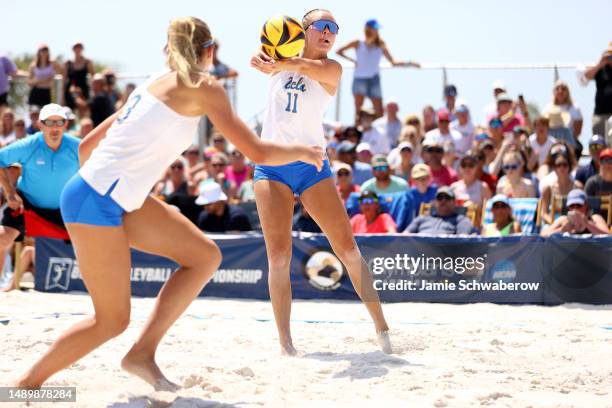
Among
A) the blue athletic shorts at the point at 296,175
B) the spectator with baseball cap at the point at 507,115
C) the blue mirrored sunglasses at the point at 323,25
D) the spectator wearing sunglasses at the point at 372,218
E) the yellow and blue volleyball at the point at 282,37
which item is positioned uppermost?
the blue mirrored sunglasses at the point at 323,25

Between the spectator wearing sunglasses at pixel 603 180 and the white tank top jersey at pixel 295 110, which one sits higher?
the white tank top jersey at pixel 295 110

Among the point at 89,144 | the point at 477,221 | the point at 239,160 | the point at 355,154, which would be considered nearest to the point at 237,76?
the point at 239,160

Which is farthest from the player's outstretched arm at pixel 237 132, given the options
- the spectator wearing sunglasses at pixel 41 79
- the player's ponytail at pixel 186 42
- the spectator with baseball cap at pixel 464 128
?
the spectator wearing sunglasses at pixel 41 79

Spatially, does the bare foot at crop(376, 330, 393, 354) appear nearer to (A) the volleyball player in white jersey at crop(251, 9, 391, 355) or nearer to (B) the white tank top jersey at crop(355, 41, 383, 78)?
(A) the volleyball player in white jersey at crop(251, 9, 391, 355)

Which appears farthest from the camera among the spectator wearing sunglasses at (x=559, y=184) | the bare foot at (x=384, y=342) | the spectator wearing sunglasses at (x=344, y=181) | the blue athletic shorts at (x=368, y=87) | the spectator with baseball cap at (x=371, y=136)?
the blue athletic shorts at (x=368, y=87)

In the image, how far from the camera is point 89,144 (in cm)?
421

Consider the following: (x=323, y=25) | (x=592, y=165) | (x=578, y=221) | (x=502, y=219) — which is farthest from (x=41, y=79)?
(x=323, y=25)

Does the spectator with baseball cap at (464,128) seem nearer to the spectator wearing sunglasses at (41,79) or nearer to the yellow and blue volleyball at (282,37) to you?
the spectator wearing sunglasses at (41,79)

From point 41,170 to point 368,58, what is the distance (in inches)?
232

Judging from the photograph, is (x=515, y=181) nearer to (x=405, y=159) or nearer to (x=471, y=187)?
(x=471, y=187)

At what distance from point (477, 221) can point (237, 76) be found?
5118mm

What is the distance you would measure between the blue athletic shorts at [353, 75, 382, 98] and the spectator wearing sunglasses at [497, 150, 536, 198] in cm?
338

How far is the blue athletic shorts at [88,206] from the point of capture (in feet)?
12.7

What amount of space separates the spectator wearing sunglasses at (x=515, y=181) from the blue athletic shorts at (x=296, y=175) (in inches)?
204
